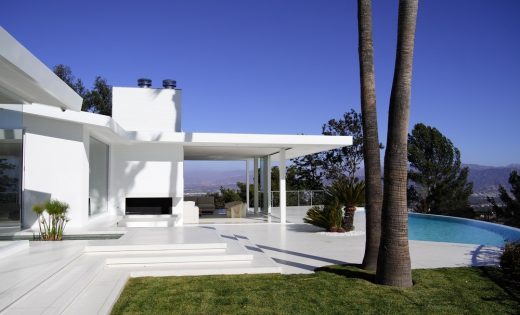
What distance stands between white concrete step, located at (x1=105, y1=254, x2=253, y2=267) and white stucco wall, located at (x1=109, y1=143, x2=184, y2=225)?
7043 mm

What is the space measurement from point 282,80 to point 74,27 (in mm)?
13017

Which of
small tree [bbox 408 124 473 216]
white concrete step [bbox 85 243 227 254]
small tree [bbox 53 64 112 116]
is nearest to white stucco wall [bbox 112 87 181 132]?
white concrete step [bbox 85 243 227 254]

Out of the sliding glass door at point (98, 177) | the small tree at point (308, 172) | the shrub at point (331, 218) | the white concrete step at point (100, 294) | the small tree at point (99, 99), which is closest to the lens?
the white concrete step at point (100, 294)

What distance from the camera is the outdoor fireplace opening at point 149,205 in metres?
15.9

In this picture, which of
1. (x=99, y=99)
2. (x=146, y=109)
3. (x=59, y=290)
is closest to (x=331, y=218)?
(x=146, y=109)

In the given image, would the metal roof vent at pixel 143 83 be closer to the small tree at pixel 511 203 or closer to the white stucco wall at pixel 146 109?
the white stucco wall at pixel 146 109

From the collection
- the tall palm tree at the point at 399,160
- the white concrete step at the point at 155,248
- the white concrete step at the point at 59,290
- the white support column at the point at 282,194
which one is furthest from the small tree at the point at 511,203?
the white concrete step at the point at 59,290

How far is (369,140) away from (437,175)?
25.0 metres

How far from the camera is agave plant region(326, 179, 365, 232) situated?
13.9 m

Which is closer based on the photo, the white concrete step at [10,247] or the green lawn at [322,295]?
the green lawn at [322,295]

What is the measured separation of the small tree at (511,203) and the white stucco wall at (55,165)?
25.3m

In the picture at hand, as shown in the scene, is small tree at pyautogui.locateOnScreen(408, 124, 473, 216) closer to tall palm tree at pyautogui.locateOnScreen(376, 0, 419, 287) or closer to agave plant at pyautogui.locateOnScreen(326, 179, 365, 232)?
agave plant at pyautogui.locateOnScreen(326, 179, 365, 232)

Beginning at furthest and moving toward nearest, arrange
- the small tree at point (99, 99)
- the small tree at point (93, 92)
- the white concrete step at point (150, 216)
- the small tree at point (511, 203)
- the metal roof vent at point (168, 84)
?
1. the small tree at point (99, 99)
2. the small tree at point (93, 92)
3. the small tree at point (511, 203)
4. the metal roof vent at point (168, 84)
5. the white concrete step at point (150, 216)

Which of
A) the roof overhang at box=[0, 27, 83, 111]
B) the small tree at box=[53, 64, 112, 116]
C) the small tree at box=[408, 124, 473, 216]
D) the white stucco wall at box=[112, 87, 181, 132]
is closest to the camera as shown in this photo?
the roof overhang at box=[0, 27, 83, 111]
